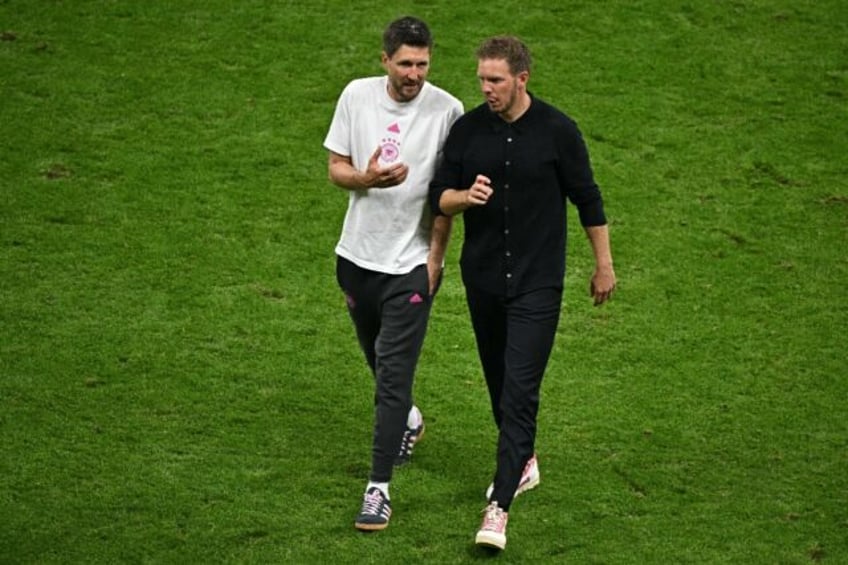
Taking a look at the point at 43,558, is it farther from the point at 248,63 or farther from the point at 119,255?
the point at 248,63

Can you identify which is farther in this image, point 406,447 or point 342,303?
point 342,303

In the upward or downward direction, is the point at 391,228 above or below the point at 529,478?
above

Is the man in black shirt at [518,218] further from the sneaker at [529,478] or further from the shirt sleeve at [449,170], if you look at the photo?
the sneaker at [529,478]

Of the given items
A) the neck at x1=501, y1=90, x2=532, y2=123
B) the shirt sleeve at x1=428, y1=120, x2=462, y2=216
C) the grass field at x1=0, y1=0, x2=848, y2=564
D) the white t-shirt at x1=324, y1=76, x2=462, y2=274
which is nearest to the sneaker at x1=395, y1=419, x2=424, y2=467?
the grass field at x1=0, y1=0, x2=848, y2=564

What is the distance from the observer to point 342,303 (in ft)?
29.7

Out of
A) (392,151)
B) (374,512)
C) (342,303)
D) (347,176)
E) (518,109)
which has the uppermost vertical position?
(518,109)

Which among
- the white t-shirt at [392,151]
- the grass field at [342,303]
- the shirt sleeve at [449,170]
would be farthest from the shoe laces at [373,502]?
the shirt sleeve at [449,170]

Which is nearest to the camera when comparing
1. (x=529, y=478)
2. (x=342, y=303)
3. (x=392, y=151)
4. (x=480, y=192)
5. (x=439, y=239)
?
(x=480, y=192)

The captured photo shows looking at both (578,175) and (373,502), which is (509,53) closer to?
(578,175)

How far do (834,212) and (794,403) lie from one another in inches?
90.7

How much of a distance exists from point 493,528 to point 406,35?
204 cm

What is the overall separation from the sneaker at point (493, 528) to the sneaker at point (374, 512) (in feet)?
1.41

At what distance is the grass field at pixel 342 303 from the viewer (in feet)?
23.1

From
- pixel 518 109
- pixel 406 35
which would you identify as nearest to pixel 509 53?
pixel 518 109
